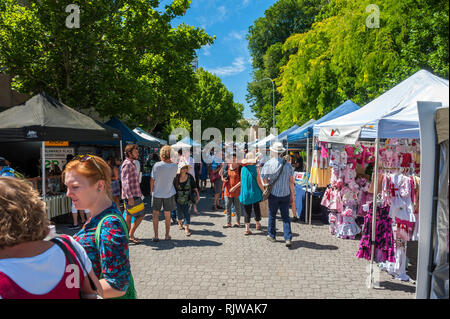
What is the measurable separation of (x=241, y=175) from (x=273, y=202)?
1271mm

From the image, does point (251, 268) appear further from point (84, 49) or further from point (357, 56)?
point (84, 49)

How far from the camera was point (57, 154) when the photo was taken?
973 cm

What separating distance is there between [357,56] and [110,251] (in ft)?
33.7

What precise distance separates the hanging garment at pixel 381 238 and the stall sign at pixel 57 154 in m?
8.75

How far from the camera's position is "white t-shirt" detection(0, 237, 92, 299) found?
49.3 inches

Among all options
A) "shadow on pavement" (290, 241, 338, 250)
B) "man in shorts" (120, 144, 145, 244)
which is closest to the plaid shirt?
"man in shorts" (120, 144, 145, 244)

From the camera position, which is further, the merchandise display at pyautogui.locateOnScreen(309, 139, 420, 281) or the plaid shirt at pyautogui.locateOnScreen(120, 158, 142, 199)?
the plaid shirt at pyautogui.locateOnScreen(120, 158, 142, 199)

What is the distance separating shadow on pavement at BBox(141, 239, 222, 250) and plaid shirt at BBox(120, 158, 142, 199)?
1099mm

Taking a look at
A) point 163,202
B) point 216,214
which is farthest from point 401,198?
point 216,214

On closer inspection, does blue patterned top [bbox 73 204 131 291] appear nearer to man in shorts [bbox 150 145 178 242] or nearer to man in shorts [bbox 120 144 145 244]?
man in shorts [bbox 120 144 145 244]

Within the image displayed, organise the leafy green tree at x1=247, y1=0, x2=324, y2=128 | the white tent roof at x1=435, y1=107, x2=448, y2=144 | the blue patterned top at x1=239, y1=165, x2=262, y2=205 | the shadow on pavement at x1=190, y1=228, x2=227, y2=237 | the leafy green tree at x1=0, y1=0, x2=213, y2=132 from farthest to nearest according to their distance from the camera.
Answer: the leafy green tree at x1=247, y1=0, x2=324, y2=128 < the leafy green tree at x1=0, y1=0, x2=213, y2=132 < the shadow on pavement at x1=190, y1=228, x2=227, y2=237 < the blue patterned top at x1=239, y1=165, x2=262, y2=205 < the white tent roof at x1=435, y1=107, x2=448, y2=144

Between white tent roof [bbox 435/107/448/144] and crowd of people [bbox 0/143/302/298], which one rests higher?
white tent roof [bbox 435/107/448/144]

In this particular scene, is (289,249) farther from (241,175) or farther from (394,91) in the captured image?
(394,91)
